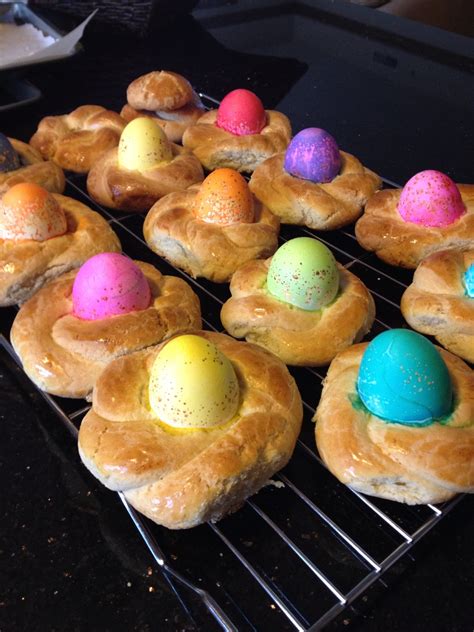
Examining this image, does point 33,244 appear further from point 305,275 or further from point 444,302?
point 444,302

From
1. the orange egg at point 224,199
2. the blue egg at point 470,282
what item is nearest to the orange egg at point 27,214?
the orange egg at point 224,199

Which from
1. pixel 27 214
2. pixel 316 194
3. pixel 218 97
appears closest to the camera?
pixel 27 214

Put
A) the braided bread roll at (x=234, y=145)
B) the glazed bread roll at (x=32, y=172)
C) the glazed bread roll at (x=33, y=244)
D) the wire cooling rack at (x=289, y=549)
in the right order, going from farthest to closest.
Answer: the braided bread roll at (x=234, y=145)
the glazed bread roll at (x=32, y=172)
the glazed bread roll at (x=33, y=244)
the wire cooling rack at (x=289, y=549)

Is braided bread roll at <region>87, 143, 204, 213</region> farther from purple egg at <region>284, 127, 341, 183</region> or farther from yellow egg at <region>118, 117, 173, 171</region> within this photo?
purple egg at <region>284, 127, 341, 183</region>

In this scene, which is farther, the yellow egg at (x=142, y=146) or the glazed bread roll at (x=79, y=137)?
the glazed bread roll at (x=79, y=137)

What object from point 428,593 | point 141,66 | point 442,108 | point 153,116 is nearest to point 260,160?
point 153,116

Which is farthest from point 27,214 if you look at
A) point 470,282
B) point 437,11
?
point 437,11

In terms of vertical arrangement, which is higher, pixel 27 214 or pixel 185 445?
pixel 27 214

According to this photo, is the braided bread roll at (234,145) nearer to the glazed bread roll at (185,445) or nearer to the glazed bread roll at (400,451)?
the glazed bread roll at (185,445)
